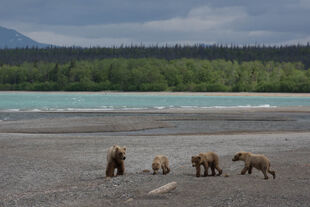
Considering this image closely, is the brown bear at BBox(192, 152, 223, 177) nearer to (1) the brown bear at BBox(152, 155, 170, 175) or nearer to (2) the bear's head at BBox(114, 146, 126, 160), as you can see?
(1) the brown bear at BBox(152, 155, 170, 175)

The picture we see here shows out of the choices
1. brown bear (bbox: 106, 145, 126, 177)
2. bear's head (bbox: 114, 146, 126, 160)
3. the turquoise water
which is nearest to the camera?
bear's head (bbox: 114, 146, 126, 160)

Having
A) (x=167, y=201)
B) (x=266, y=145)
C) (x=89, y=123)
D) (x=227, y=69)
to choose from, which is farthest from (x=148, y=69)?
(x=167, y=201)

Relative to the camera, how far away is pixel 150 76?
535 feet

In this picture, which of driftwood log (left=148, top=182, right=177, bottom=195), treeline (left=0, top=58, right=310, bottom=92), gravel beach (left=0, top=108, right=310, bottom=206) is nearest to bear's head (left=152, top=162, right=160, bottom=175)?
gravel beach (left=0, top=108, right=310, bottom=206)

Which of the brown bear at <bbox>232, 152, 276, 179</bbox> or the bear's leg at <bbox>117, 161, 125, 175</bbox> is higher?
the brown bear at <bbox>232, 152, 276, 179</bbox>

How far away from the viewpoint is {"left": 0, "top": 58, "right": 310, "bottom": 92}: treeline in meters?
156

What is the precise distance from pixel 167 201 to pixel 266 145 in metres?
11.1

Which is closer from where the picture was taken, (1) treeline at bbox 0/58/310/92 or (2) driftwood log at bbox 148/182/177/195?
(2) driftwood log at bbox 148/182/177/195

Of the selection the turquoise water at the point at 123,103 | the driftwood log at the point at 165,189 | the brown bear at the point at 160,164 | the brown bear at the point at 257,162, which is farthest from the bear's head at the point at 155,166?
the turquoise water at the point at 123,103

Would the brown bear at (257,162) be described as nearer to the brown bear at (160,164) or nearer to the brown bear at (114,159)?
the brown bear at (160,164)

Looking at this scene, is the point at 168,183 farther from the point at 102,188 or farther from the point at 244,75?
the point at 244,75

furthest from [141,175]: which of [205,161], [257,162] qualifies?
[257,162]

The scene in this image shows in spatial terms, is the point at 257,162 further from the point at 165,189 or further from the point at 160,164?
the point at 165,189

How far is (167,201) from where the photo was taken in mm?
9289
